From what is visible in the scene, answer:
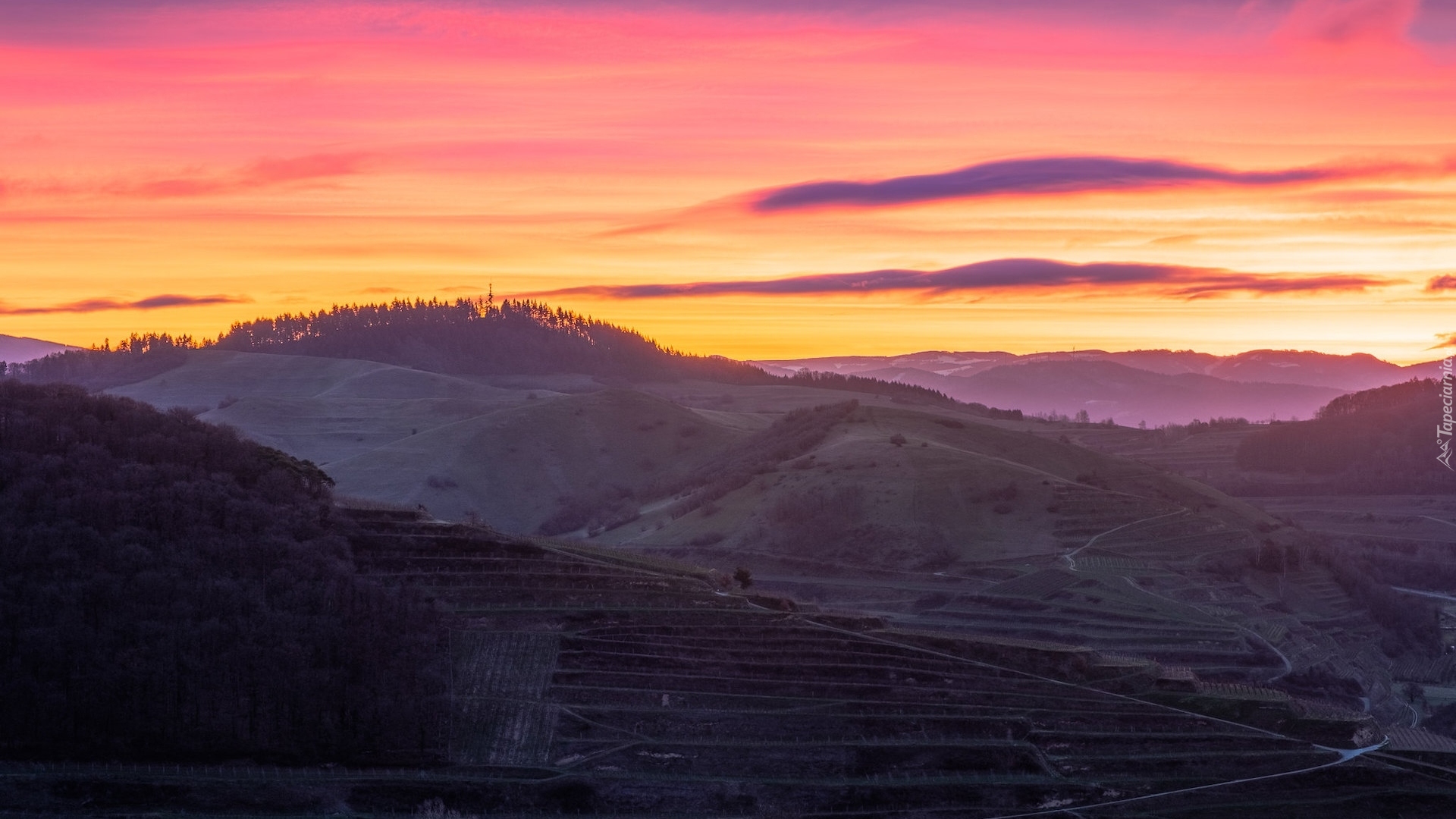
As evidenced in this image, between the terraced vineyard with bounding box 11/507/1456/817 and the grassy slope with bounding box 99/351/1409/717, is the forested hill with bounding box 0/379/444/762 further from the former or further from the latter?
the grassy slope with bounding box 99/351/1409/717

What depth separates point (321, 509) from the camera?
63.6 metres

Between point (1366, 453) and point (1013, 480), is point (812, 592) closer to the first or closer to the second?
point (1013, 480)

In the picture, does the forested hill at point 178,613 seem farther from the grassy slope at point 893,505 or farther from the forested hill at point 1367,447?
the forested hill at point 1367,447

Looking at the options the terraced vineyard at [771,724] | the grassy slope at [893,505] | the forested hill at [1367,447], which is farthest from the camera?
the forested hill at [1367,447]

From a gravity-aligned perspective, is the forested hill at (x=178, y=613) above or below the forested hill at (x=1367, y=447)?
below

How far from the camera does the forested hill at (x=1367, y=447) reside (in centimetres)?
15038

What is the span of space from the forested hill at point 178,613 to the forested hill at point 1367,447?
123 meters

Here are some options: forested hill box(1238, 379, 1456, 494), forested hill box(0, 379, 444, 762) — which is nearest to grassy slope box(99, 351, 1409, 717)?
forested hill box(0, 379, 444, 762)

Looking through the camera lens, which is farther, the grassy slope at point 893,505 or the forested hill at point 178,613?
the grassy slope at point 893,505

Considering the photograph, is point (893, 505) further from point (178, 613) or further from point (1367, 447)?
point (1367, 447)

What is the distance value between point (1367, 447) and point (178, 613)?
5598 inches

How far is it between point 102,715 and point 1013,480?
71.5 m

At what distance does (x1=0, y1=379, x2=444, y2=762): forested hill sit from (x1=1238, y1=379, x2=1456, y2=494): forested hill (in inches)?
4861

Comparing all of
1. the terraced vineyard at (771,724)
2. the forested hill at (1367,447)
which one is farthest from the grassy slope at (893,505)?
the forested hill at (1367,447)
